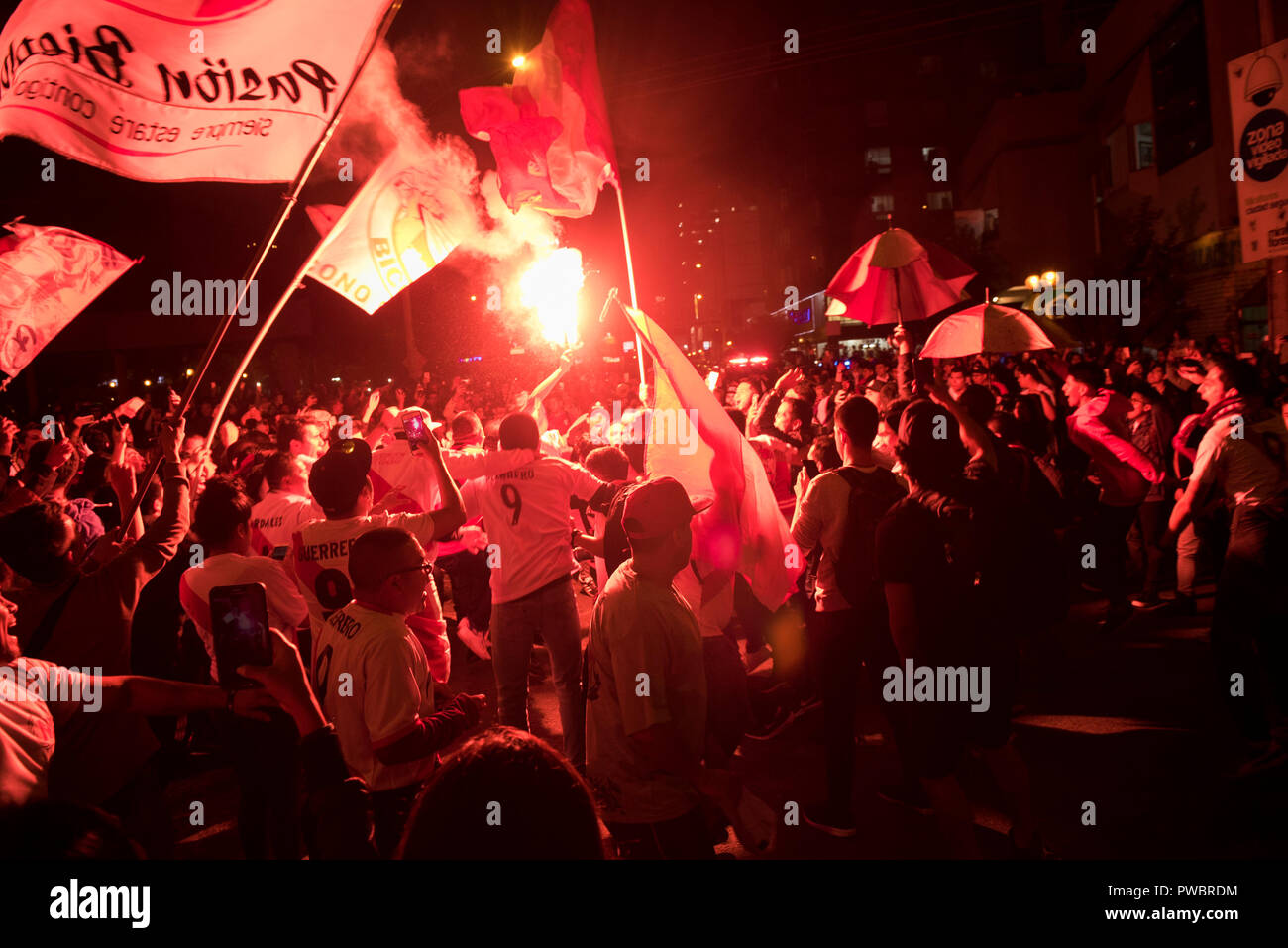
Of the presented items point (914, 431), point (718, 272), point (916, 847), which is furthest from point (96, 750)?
point (718, 272)

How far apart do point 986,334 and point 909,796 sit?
203 inches

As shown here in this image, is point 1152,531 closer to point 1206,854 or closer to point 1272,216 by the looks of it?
point 1272,216

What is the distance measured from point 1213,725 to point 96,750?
6068 mm

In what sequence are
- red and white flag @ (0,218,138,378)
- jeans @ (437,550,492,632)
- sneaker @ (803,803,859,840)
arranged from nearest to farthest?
1. red and white flag @ (0,218,138,378)
2. sneaker @ (803,803,859,840)
3. jeans @ (437,550,492,632)

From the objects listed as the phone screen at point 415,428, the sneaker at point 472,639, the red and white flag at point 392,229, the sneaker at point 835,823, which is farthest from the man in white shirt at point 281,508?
the sneaker at point 835,823

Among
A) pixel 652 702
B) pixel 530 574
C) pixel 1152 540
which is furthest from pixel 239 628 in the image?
pixel 1152 540

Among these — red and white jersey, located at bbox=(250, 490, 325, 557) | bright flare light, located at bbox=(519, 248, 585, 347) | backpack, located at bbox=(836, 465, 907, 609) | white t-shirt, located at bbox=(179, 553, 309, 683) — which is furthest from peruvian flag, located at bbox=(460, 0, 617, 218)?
white t-shirt, located at bbox=(179, 553, 309, 683)

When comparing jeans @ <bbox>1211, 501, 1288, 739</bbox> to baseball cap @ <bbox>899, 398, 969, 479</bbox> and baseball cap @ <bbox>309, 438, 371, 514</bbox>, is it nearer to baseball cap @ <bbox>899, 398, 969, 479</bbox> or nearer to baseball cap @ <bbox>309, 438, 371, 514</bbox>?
baseball cap @ <bbox>899, 398, 969, 479</bbox>

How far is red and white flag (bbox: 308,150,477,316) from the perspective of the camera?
5102 mm

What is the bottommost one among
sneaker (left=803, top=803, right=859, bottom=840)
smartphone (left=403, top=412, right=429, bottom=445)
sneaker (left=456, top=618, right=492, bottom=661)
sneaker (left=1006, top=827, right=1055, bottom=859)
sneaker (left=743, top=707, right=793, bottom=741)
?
sneaker (left=803, top=803, right=859, bottom=840)

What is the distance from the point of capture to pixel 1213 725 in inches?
219

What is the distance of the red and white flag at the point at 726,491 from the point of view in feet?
14.3

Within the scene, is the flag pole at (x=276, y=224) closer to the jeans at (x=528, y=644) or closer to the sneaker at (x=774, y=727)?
the jeans at (x=528, y=644)

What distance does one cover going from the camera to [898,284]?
805 cm
